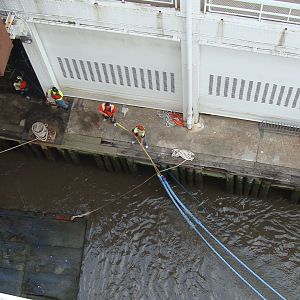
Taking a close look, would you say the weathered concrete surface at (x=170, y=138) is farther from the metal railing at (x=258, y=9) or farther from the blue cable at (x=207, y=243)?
the metal railing at (x=258, y=9)

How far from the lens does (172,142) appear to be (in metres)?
20.8

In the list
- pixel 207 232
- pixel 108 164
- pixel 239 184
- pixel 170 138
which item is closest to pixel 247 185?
pixel 239 184

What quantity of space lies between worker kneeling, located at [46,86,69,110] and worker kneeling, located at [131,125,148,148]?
3.00m

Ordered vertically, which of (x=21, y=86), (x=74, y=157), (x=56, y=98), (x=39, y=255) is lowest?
(x=39, y=255)

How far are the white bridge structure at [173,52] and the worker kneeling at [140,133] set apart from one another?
1039mm

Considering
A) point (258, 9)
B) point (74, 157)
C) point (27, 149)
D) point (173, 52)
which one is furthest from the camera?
point (27, 149)

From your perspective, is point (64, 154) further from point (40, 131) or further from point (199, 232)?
point (199, 232)

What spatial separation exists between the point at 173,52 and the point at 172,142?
4.16 m

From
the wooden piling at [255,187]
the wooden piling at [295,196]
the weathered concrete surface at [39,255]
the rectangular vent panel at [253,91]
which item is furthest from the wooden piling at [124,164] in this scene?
the wooden piling at [295,196]

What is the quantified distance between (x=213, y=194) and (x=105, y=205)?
4307 millimetres

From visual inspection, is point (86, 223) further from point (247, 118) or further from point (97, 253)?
point (247, 118)

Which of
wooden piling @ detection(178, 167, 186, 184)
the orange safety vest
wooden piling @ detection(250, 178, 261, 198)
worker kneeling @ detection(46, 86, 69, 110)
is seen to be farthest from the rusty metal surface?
wooden piling @ detection(250, 178, 261, 198)

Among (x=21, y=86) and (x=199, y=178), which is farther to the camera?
(x=21, y=86)

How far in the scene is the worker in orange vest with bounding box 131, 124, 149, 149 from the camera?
67.5ft
